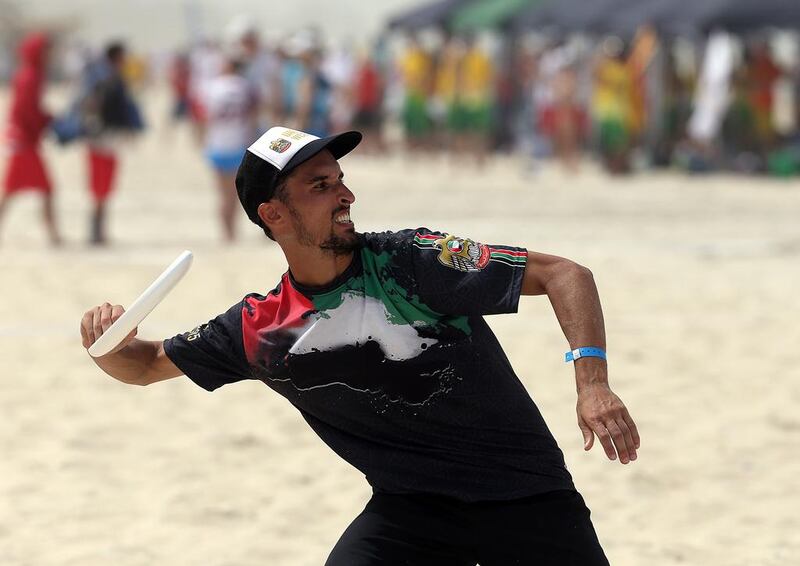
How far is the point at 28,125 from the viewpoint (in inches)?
451

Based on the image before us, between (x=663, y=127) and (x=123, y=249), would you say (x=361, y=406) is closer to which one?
(x=123, y=249)

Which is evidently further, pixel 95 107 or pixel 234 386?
pixel 95 107

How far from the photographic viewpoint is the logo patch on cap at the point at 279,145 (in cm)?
297

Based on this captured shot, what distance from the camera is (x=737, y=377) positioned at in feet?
23.1

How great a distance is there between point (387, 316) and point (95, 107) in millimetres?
8907

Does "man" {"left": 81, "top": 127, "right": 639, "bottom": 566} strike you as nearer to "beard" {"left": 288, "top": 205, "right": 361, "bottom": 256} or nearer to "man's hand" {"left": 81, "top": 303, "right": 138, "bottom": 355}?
"beard" {"left": 288, "top": 205, "right": 361, "bottom": 256}

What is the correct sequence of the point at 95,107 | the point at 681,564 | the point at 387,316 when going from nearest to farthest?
the point at 387,316, the point at 681,564, the point at 95,107

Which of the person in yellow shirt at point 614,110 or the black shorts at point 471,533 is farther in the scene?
the person in yellow shirt at point 614,110

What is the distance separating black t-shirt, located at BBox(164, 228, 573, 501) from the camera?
295 cm

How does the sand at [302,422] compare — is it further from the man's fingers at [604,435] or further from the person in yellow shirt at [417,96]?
the person in yellow shirt at [417,96]

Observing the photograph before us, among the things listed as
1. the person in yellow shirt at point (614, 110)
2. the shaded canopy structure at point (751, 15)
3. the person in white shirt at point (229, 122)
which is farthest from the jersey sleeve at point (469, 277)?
the person in yellow shirt at point (614, 110)

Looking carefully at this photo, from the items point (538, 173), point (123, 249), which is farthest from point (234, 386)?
point (538, 173)

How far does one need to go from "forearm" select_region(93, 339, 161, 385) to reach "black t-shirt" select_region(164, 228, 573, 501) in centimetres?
36

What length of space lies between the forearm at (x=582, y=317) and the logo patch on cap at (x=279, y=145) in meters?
0.62
